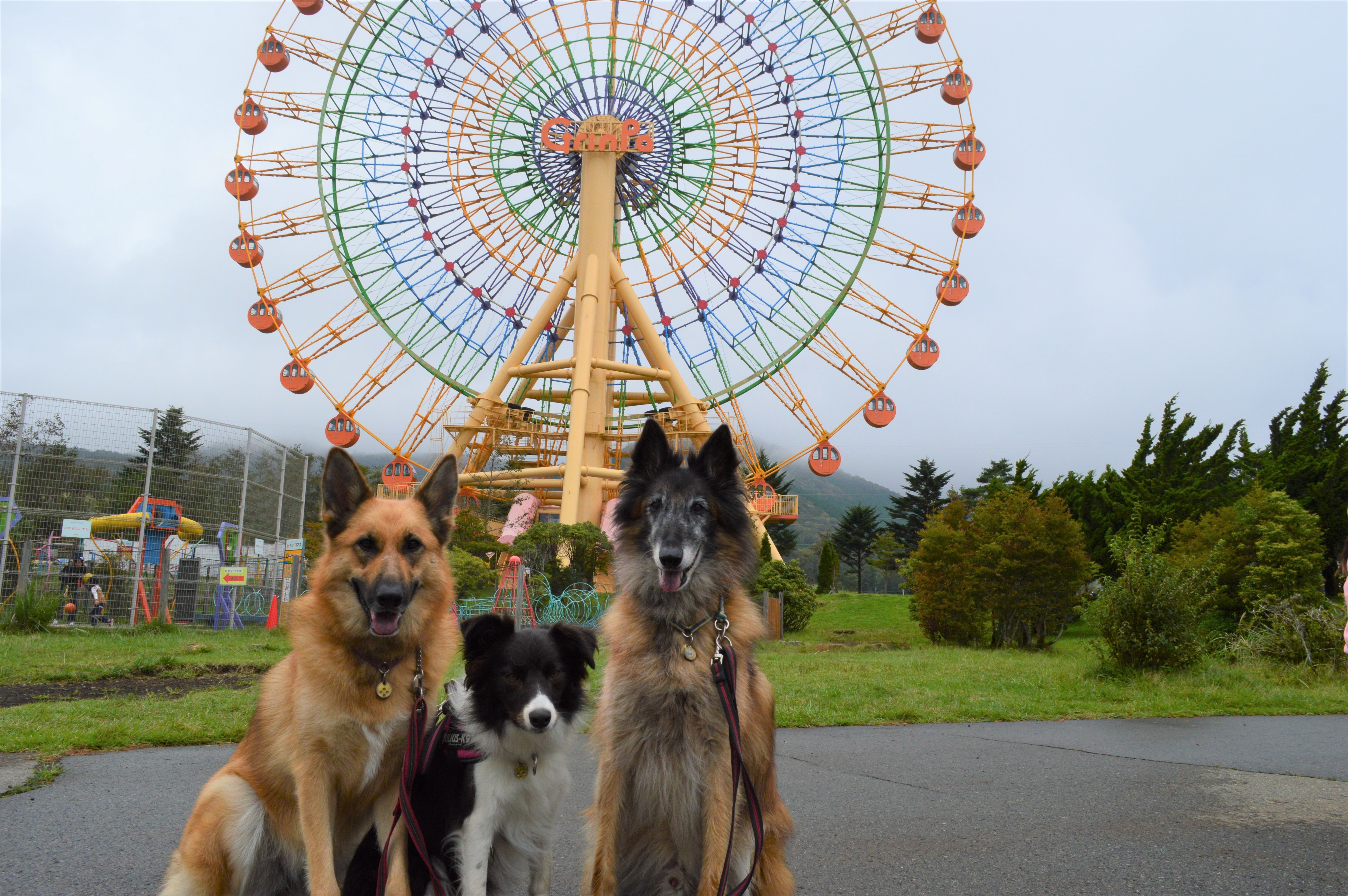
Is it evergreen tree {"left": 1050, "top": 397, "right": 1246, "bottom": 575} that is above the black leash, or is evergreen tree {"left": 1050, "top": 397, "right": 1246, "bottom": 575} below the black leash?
above

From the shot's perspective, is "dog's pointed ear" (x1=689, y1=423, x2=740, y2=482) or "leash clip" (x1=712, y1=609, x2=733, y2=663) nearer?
"leash clip" (x1=712, y1=609, x2=733, y2=663)

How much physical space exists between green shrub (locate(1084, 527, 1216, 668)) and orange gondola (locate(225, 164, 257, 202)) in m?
27.3

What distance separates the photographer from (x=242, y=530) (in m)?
17.6

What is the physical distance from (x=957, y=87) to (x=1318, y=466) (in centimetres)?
1560

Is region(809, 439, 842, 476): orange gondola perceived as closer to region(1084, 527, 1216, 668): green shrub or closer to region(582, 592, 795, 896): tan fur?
region(1084, 527, 1216, 668): green shrub

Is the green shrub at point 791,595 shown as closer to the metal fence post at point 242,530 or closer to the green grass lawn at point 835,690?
the green grass lawn at point 835,690

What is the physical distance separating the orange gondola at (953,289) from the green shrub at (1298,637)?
1414cm

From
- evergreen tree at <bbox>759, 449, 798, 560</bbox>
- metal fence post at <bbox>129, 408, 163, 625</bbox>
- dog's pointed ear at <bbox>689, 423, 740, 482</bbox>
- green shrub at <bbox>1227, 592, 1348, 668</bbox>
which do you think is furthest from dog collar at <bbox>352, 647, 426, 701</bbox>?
evergreen tree at <bbox>759, 449, 798, 560</bbox>

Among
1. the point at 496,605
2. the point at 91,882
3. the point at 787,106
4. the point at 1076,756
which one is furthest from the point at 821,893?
the point at 787,106

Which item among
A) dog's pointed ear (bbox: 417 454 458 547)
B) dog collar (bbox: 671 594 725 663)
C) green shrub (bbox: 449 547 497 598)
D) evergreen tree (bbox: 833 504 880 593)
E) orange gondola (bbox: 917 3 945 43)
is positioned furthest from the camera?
evergreen tree (bbox: 833 504 880 593)

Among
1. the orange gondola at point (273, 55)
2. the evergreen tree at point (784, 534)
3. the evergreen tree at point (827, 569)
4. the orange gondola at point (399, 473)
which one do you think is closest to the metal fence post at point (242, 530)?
the orange gondola at point (399, 473)

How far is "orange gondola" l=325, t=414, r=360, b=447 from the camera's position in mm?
29078

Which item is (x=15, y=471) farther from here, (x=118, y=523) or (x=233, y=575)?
(x=233, y=575)

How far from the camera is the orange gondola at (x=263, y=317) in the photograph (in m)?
27.4
